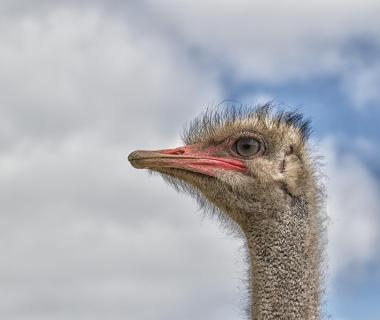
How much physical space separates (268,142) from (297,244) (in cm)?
76

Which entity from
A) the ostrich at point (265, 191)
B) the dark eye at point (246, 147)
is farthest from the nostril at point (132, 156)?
the dark eye at point (246, 147)

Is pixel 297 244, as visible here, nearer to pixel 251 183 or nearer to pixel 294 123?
pixel 251 183

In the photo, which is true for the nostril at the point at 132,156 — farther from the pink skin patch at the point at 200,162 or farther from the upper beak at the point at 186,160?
the pink skin patch at the point at 200,162

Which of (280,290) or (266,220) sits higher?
(266,220)

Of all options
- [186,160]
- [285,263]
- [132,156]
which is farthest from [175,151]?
[285,263]

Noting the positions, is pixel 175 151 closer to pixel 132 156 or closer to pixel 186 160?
pixel 186 160

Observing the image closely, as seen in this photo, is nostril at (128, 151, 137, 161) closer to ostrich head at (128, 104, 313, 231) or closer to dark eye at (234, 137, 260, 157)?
ostrich head at (128, 104, 313, 231)

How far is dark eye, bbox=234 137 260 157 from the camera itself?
7.98 meters

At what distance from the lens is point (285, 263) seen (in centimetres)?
751

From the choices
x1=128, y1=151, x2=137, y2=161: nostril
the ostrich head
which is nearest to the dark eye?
the ostrich head

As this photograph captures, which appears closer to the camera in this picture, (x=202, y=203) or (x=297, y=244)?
(x=297, y=244)

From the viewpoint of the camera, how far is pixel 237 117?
839cm

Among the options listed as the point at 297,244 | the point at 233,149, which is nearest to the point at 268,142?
the point at 233,149

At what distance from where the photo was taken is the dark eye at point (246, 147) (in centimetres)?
798
